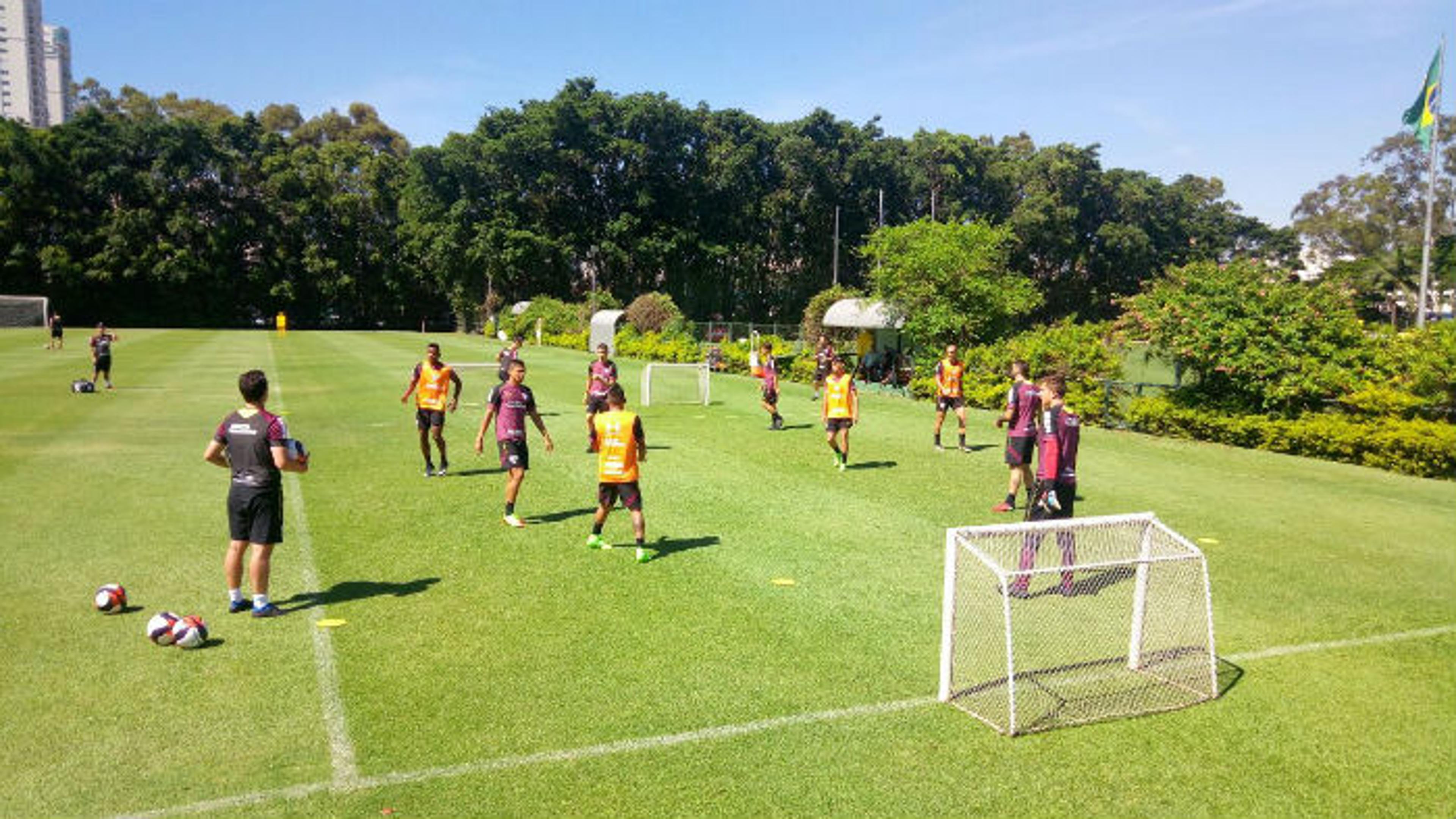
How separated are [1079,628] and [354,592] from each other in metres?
6.37

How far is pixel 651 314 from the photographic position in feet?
162

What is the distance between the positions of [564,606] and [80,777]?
3708mm

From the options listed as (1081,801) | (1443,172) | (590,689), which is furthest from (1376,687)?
(1443,172)

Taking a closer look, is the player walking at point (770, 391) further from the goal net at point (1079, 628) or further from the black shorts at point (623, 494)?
the goal net at point (1079, 628)

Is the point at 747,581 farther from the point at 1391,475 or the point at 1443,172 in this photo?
the point at 1443,172

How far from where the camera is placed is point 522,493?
13.0 m

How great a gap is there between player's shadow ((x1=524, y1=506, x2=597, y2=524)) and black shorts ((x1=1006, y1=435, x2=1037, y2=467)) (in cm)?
542

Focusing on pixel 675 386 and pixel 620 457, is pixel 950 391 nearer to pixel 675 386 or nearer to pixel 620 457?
pixel 620 457

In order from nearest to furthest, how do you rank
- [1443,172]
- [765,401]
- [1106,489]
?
[1106,489]
[765,401]
[1443,172]

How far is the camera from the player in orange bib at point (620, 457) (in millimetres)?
9445

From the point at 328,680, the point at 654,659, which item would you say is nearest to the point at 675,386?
the point at 654,659

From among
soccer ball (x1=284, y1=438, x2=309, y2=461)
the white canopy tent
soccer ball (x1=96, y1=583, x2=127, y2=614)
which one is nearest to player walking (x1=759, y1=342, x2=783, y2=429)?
soccer ball (x1=284, y1=438, x2=309, y2=461)

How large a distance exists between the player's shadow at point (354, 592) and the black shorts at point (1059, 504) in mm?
5752

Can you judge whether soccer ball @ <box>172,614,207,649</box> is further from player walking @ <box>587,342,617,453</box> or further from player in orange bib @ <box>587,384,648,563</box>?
player walking @ <box>587,342,617,453</box>
